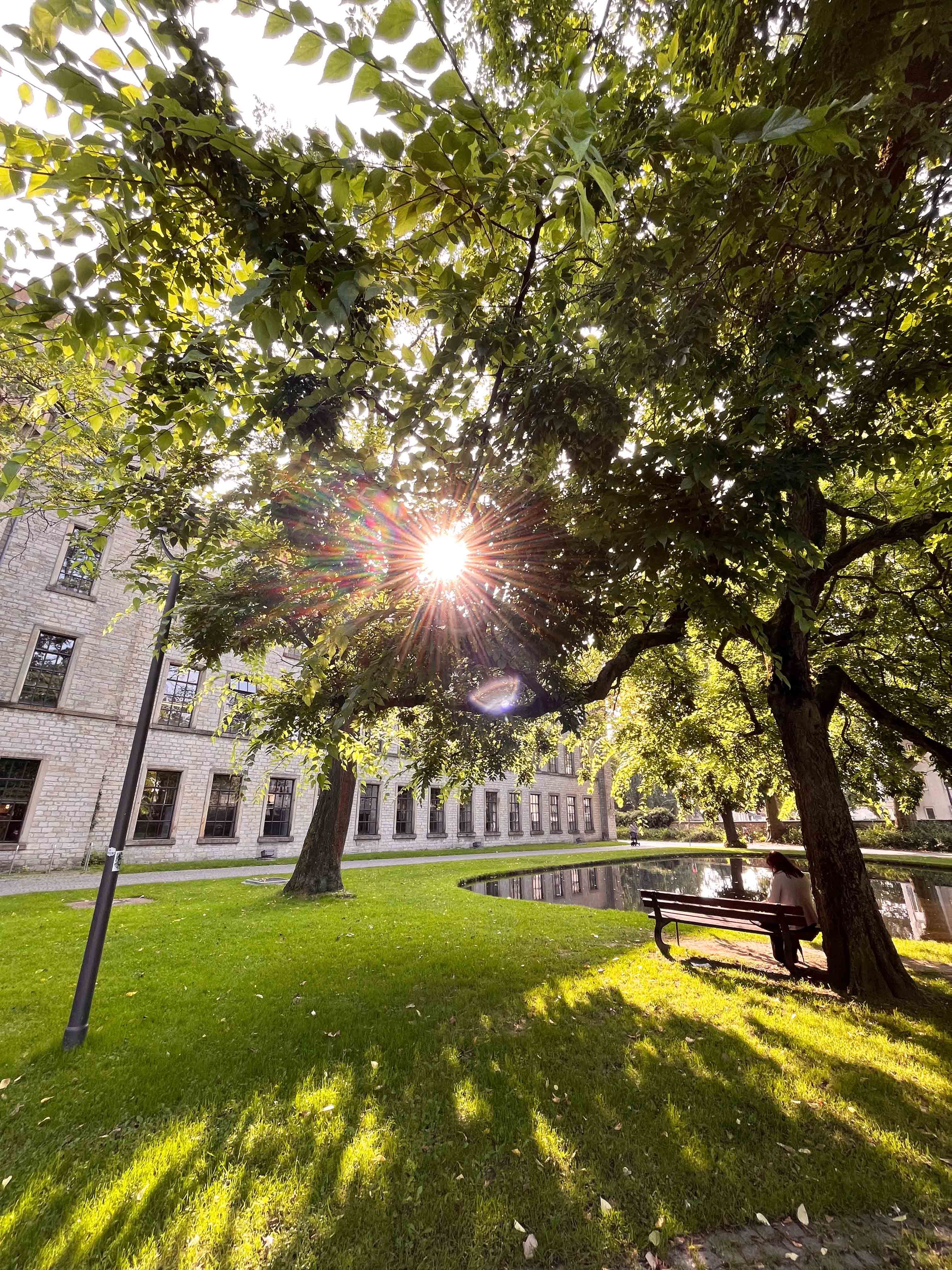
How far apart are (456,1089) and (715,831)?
121 ft

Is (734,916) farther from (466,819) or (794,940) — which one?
(466,819)

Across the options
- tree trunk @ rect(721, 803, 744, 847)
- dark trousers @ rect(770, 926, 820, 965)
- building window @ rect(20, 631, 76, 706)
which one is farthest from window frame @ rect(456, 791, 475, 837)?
dark trousers @ rect(770, 926, 820, 965)

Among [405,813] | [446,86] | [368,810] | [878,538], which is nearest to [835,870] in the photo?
[878,538]

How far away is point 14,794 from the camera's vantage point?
14.6 metres

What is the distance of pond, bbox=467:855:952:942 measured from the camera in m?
11.6

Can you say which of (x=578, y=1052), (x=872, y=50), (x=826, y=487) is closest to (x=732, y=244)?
(x=872, y=50)

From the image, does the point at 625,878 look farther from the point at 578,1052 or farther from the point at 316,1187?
the point at 316,1187

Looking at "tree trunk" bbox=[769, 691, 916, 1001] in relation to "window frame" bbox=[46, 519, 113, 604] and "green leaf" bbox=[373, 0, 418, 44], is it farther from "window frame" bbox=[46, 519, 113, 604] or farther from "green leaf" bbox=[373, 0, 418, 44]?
"window frame" bbox=[46, 519, 113, 604]

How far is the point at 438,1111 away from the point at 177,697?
1831 cm

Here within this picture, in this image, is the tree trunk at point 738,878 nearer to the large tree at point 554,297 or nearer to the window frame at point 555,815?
the large tree at point 554,297

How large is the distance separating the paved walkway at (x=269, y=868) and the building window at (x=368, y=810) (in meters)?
2.16

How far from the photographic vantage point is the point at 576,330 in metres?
3.79

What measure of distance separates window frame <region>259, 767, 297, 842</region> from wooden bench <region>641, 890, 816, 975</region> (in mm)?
16073

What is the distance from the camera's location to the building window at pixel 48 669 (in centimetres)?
1519
